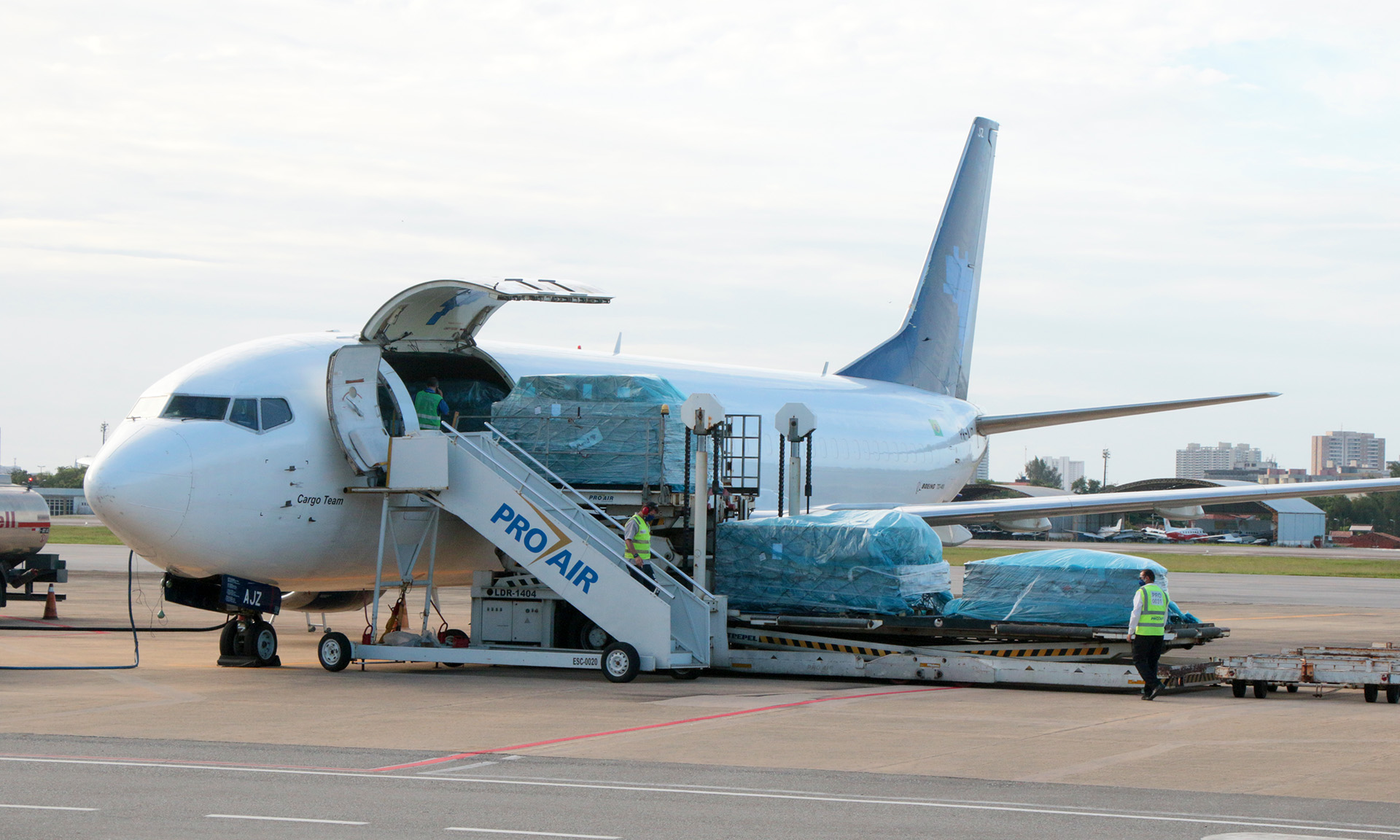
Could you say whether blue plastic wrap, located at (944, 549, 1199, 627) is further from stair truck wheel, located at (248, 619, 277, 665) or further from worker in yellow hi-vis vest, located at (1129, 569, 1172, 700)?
stair truck wheel, located at (248, 619, 277, 665)

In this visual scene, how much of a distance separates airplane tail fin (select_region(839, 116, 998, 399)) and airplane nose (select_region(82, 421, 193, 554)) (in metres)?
16.3

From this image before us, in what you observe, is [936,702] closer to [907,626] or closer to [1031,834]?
[907,626]

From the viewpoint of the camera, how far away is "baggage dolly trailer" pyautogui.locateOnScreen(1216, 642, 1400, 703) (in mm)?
14703

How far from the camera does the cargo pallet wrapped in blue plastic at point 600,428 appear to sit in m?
17.5

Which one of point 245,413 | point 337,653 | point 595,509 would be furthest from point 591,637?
point 245,413

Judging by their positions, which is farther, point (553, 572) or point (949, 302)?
point (949, 302)

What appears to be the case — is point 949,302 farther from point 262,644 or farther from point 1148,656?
point 262,644

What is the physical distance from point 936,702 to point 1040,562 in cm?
299

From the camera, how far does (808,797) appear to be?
890cm

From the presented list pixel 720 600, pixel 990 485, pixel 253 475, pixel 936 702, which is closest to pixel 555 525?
pixel 720 600

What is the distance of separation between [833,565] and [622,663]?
2.88m

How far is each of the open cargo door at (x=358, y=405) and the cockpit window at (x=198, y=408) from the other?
1.12 m

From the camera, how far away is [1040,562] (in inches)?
650

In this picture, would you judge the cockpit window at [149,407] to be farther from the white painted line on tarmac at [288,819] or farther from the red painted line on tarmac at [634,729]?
the white painted line on tarmac at [288,819]
